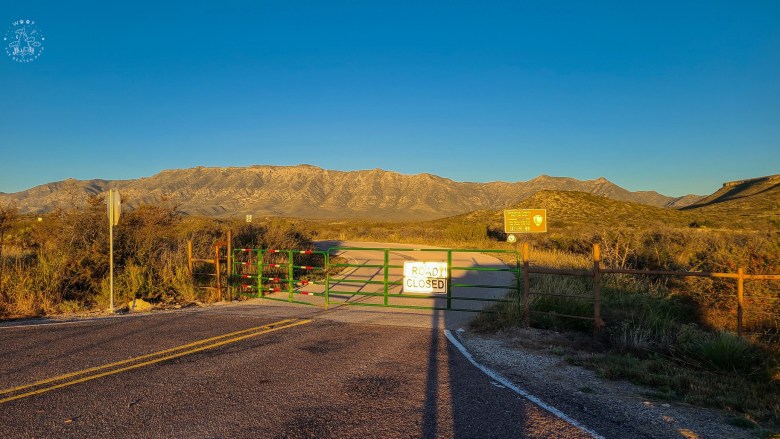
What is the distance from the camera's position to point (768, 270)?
1128 cm

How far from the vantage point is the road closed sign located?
40.4 feet

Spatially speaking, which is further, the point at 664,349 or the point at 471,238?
the point at 471,238

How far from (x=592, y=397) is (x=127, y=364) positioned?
661cm

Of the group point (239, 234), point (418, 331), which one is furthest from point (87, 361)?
point (239, 234)

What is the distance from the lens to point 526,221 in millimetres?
25109

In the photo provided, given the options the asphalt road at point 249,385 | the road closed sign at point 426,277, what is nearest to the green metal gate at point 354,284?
the road closed sign at point 426,277

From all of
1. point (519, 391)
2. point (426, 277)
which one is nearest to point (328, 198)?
point (426, 277)

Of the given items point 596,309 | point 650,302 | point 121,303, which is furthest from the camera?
point 121,303

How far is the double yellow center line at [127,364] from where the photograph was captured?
6.21 m

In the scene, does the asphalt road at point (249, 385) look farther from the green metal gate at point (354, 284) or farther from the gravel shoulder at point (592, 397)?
the green metal gate at point (354, 284)

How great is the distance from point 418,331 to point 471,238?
110 ft

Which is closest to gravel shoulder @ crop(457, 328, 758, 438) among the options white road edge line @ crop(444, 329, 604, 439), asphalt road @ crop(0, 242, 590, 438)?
white road edge line @ crop(444, 329, 604, 439)

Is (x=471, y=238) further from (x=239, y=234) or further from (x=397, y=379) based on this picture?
(x=397, y=379)

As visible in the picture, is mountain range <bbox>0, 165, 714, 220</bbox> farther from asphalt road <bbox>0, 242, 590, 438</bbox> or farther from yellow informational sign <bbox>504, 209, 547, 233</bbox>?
asphalt road <bbox>0, 242, 590, 438</bbox>
